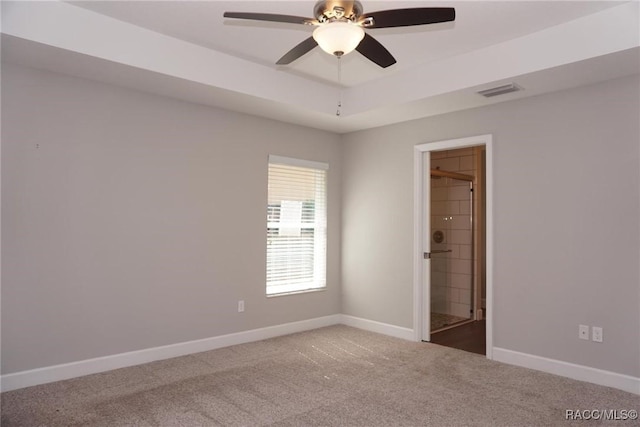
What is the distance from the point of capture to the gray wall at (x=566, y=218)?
10.6 feet

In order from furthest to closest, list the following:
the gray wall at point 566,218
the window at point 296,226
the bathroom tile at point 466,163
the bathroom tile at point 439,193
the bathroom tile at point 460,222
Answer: the bathroom tile at point 439,193, the bathroom tile at point 466,163, the bathroom tile at point 460,222, the window at point 296,226, the gray wall at point 566,218

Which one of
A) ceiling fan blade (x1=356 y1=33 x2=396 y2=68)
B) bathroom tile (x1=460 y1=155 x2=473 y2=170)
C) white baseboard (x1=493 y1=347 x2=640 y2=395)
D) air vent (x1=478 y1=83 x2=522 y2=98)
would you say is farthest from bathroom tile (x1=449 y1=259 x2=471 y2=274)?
ceiling fan blade (x1=356 y1=33 x2=396 y2=68)

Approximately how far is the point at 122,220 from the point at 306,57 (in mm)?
2165

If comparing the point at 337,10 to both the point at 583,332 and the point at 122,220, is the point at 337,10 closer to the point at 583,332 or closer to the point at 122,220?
the point at 122,220

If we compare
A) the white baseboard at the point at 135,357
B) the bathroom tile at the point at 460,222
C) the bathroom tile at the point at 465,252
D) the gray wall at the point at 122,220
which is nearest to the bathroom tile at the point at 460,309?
the bathroom tile at the point at 465,252

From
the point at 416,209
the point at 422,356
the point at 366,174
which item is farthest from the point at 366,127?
the point at 422,356

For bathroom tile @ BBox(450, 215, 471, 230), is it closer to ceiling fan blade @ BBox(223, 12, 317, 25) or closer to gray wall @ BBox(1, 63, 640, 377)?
gray wall @ BBox(1, 63, 640, 377)

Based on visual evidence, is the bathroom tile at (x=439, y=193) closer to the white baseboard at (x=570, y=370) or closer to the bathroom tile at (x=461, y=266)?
the bathroom tile at (x=461, y=266)

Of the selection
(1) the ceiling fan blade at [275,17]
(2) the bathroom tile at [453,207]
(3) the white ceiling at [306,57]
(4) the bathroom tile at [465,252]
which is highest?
(3) the white ceiling at [306,57]

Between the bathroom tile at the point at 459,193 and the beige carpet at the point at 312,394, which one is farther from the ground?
the bathroom tile at the point at 459,193

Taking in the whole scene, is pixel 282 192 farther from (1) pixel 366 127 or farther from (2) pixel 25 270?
(2) pixel 25 270

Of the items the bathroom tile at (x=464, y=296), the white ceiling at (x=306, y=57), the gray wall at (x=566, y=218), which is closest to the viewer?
the white ceiling at (x=306, y=57)

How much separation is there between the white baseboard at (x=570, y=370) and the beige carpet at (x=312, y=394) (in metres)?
0.08

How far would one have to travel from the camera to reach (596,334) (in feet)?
11.0
